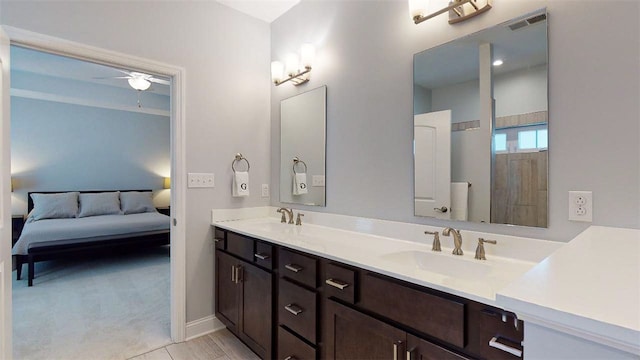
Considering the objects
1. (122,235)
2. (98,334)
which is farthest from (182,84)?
(122,235)

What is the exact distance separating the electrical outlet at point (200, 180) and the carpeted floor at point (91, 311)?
117 cm

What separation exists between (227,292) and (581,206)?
2.14 m

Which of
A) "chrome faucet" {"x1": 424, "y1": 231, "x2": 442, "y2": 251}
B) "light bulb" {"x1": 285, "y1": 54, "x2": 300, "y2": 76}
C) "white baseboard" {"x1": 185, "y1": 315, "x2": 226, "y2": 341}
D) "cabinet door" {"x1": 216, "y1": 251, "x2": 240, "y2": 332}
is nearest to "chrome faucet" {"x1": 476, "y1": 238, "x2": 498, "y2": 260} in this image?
"chrome faucet" {"x1": 424, "y1": 231, "x2": 442, "y2": 251}

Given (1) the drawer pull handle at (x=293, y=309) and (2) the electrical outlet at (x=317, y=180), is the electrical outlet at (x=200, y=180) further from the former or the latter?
(1) the drawer pull handle at (x=293, y=309)

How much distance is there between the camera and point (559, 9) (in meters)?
1.23

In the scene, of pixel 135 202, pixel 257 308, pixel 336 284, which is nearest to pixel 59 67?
pixel 135 202

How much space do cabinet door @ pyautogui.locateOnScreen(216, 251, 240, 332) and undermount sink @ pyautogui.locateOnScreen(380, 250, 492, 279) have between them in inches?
47.0

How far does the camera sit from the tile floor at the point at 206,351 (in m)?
2.05

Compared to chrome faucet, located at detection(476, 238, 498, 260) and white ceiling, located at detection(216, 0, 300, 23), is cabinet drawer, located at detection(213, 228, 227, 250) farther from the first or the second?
white ceiling, located at detection(216, 0, 300, 23)

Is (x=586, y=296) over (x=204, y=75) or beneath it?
beneath

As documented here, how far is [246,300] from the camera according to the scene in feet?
6.62

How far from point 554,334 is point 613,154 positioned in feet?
3.23

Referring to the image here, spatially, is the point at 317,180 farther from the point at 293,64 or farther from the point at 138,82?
the point at 138,82

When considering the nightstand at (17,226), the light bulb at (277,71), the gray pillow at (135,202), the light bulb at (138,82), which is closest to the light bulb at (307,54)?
→ the light bulb at (277,71)
